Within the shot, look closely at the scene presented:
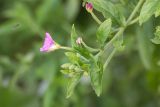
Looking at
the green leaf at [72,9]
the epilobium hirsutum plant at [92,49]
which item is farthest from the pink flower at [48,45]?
the green leaf at [72,9]

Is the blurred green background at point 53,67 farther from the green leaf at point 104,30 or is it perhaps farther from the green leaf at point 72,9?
the green leaf at point 104,30

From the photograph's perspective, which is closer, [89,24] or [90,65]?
[90,65]

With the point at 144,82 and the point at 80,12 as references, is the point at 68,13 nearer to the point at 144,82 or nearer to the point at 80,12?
the point at 80,12

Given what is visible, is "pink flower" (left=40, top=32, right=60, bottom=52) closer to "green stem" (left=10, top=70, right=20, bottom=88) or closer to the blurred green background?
the blurred green background

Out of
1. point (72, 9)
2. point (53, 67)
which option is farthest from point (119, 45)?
point (72, 9)

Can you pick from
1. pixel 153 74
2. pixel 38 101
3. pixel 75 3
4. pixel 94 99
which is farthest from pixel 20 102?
pixel 153 74

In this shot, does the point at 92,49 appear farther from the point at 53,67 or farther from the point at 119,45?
the point at 53,67
